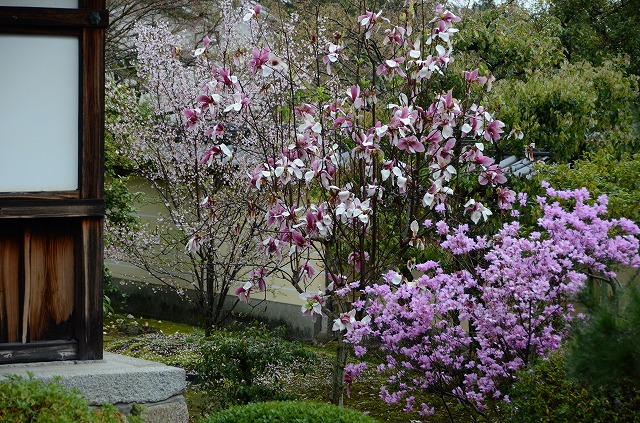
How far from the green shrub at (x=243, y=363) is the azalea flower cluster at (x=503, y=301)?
2.23 ft

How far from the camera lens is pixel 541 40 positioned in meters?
9.63

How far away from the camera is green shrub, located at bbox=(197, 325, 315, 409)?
6766 mm

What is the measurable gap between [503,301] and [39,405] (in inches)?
124

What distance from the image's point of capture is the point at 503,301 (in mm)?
5883

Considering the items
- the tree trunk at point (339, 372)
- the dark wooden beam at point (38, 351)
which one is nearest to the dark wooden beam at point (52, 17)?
the dark wooden beam at point (38, 351)

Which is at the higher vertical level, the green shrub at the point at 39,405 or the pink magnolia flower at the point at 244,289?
the pink magnolia flower at the point at 244,289

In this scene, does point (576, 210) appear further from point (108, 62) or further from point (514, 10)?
point (108, 62)

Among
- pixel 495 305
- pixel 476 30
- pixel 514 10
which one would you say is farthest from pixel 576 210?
pixel 514 10

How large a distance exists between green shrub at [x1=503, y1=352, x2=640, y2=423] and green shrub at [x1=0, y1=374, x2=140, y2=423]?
96.8 inches

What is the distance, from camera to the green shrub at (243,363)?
677 cm

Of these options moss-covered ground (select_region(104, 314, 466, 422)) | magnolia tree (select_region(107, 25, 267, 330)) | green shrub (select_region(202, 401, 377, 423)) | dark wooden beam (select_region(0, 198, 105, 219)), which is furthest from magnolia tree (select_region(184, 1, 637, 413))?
magnolia tree (select_region(107, 25, 267, 330))

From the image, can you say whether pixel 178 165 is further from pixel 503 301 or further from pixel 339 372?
pixel 503 301

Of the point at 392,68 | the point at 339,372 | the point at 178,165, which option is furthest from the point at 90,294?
the point at 178,165

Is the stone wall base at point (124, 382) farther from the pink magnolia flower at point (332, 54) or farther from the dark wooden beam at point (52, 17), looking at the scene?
the pink magnolia flower at point (332, 54)
